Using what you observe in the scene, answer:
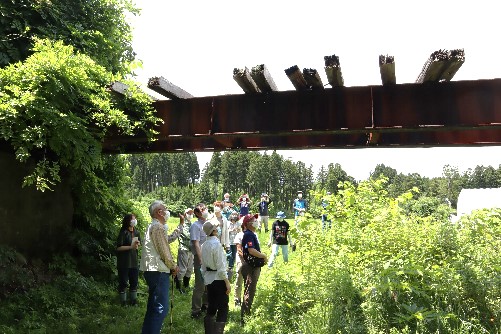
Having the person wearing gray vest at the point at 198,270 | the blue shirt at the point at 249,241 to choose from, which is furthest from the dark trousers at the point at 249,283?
the person wearing gray vest at the point at 198,270

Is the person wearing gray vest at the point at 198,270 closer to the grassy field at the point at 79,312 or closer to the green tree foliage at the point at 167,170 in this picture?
the grassy field at the point at 79,312

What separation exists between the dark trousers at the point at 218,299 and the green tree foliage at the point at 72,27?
540 cm

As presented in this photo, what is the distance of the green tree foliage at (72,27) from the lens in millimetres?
8781

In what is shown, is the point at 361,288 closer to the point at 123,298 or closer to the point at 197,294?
the point at 197,294

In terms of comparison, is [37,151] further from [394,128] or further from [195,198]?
[195,198]

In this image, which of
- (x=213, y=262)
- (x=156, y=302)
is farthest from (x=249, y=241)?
(x=156, y=302)

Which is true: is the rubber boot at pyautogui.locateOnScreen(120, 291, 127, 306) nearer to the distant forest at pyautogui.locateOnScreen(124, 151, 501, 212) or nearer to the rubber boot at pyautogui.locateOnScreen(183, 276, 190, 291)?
the rubber boot at pyautogui.locateOnScreen(183, 276, 190, 291)

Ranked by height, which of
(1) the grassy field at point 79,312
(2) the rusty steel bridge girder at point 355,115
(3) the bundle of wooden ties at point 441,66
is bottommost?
(1) the grassy field at point 79,312

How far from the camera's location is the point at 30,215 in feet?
29.0

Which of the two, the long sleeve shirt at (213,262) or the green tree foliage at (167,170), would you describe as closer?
the long sleeve shirt at (213,262)

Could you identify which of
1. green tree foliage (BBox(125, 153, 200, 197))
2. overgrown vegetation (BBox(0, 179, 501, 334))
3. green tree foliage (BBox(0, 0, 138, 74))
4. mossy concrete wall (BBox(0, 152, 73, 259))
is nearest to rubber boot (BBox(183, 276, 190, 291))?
overgrown vegetation (BBox(0, 179, 501, 334))

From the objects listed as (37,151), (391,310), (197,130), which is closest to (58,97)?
(37,151)

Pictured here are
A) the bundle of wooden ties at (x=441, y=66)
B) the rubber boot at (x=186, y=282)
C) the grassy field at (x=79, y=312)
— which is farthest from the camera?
the rubber boot at (x=186, y=282)

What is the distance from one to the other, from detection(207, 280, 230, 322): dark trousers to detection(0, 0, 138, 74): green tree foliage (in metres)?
5.40
